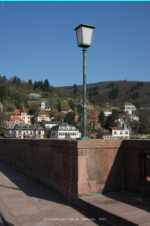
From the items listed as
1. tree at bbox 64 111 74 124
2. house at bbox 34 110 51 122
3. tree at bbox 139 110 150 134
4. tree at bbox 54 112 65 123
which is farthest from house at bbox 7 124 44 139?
tree at bbox 139 110 150 134

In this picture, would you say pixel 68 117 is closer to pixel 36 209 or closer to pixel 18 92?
pixel 18 92

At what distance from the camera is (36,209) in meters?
4.34

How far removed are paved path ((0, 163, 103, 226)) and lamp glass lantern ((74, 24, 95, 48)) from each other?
10.5 ft

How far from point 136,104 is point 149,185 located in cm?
16099

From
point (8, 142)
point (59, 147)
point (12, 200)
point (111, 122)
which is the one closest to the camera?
point (12, 200)

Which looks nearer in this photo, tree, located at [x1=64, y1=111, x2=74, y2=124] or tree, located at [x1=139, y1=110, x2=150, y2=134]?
tree, located at [x1=139, y1=110, x2=150, y2=134]

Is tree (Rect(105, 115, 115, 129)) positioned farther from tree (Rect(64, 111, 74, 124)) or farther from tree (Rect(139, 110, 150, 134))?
tree (Rect(64, 111, 74, 124))

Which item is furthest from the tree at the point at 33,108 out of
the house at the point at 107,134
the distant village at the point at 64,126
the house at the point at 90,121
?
the house at the point at 107,134

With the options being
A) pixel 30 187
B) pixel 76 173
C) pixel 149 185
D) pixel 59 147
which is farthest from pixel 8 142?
pixel 149 185

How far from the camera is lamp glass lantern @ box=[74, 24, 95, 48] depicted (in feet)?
16.4

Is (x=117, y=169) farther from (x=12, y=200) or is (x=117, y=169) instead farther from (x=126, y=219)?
(x=12, y=200)

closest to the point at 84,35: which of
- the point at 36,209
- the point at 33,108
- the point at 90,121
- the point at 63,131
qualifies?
the point at 36,209

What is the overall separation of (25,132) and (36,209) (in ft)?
335

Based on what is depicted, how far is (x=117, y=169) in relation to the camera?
4914 mm
